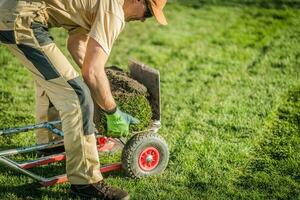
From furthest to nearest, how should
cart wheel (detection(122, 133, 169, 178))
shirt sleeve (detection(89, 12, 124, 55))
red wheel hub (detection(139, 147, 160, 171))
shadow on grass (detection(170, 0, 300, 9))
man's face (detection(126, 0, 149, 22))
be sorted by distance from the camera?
shadow on grass (detection(170, 0, 300, 9)) → red wheel hub (detection(139, 147, 160, 171)) → cart wheel (detection(122, 133, 169, 178)) → man's face (detection(126, 0, 149, 22)) → shirt sleeve (detection(89, 12, 124, 55))

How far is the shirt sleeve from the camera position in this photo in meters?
4.51

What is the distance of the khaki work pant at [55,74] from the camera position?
15.0 feet

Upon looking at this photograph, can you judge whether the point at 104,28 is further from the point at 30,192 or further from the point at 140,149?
the point at 30,192

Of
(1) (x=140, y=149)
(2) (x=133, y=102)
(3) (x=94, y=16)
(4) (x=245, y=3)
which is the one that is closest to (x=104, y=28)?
(3) (x=94, y=16)

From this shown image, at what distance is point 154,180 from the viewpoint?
5320mm

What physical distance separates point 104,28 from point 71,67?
1.47 ft

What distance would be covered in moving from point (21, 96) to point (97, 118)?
254 cm

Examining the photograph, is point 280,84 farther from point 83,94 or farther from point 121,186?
point 83,94

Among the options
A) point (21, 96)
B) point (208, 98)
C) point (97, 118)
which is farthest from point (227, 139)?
point (21, 96)

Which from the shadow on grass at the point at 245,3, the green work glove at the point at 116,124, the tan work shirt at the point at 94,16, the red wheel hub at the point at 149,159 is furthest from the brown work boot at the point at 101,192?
the shadow on grass at the point at 245,3

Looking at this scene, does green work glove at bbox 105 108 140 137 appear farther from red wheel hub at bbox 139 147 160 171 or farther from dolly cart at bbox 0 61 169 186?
red wheel hub at bbox 139 147 160 171

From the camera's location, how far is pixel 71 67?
15.3ft

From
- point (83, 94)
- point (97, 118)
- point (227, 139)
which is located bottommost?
point (227, 139)

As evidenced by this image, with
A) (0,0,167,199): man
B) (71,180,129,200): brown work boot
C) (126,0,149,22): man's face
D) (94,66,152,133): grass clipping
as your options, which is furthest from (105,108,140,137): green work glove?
(126,0,149,22): man's face
